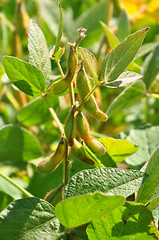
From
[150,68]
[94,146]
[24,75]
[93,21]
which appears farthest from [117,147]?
[93,21]

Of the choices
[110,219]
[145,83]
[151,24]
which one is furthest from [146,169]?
[151,24]

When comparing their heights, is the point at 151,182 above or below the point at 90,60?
below

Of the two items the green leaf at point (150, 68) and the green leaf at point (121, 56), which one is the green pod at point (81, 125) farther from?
the green leaf at point (150, 68)

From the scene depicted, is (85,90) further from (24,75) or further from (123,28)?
(123,28)

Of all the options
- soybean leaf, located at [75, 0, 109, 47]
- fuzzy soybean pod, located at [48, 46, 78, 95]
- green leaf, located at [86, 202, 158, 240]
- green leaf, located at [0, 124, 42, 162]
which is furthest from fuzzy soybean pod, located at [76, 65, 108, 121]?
soybean leaf, located at [75, 0, 109, 47]

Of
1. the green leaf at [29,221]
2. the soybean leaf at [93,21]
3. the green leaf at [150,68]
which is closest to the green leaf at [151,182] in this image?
the green leaf at [29,221]

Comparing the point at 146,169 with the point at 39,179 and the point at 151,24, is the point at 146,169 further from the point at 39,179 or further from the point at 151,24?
the point at 151,24
